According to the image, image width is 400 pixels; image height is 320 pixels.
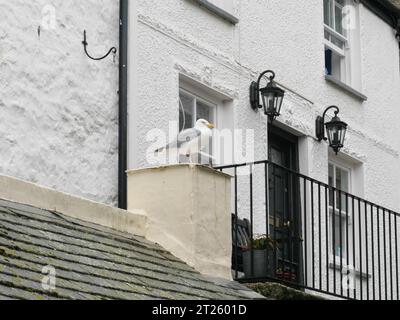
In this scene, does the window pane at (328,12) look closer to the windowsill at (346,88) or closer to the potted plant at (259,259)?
the windowsill at (346,88)

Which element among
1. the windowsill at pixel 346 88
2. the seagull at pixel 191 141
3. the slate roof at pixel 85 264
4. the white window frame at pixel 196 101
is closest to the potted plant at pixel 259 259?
the slate roof at pixel 85 264

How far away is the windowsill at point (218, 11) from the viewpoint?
1301cm

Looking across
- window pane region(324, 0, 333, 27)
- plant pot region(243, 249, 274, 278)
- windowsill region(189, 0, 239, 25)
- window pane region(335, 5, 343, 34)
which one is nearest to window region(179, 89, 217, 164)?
windowsill region(189, 0, 239, 25)

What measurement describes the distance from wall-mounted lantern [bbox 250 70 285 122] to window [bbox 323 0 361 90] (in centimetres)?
259

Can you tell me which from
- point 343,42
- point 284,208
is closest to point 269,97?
point 284,208

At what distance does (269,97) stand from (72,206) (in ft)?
13.7

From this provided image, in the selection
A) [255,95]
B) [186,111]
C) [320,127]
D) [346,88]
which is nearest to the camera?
[186,111]

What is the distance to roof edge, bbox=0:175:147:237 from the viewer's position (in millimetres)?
9422

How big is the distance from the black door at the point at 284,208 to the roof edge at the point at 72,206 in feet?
4.87

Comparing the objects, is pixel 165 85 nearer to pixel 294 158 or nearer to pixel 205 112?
pixel 205 112

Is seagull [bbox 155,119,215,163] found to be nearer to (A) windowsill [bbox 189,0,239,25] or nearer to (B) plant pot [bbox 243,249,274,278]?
(B) plant pot [bbox 243,249,274,278]

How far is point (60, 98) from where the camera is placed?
424 inches

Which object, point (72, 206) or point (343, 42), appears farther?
point (343, 42)
